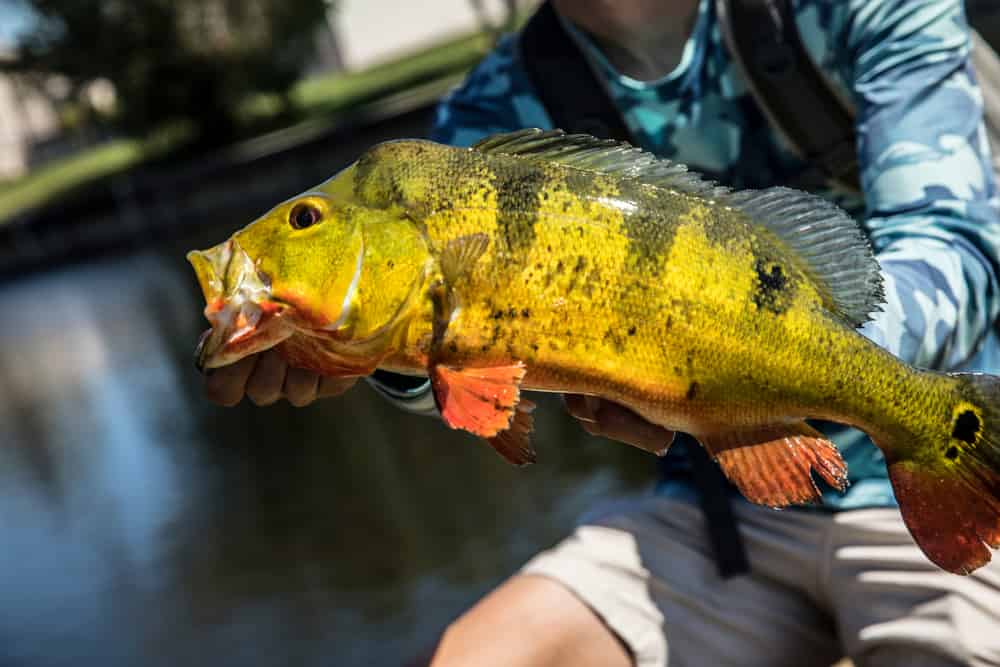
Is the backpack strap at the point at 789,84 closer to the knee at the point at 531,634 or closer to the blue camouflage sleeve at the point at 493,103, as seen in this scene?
the blue camouflage sleeve at the point at 493,103

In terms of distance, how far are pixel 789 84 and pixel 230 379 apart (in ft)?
5.27

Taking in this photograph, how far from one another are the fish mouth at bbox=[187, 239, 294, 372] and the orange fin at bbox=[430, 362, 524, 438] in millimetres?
277

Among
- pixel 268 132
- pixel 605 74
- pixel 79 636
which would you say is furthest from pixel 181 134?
pixel 605 74

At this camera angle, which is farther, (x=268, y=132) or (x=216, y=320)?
(x=268, y=132)

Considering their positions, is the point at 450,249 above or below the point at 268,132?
above

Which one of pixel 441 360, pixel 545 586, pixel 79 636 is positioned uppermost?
pixel 441 360

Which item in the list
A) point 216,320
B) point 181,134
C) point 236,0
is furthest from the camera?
point 181,134

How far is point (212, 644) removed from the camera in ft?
16.6

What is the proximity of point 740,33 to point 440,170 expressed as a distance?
1264 millimetres

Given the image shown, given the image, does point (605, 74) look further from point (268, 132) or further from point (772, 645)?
point (268, 132)

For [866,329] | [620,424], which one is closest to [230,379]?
[620,424]

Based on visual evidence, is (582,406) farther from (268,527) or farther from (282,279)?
(268,527)

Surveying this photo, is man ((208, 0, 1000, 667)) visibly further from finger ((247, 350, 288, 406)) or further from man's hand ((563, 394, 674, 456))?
man's hand ((563, 394, 674, 456))

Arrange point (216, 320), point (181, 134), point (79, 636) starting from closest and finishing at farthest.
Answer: point (216, 320), point (79, 636), point (181, 134)
